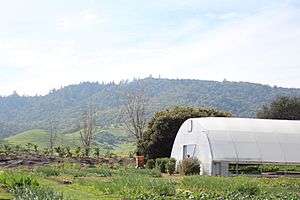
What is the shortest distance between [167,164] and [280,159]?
706 cm

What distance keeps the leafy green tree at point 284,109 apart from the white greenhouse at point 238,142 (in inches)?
633

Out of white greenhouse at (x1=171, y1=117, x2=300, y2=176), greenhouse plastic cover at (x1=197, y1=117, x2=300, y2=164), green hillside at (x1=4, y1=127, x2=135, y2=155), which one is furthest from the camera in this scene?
green hillside at (x1=4, y1=127, x2=135, y2=155)

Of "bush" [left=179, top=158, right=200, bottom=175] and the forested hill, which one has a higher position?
the forested hill

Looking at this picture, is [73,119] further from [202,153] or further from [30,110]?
[202,153]

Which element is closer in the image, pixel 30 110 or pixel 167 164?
pixel 167 164

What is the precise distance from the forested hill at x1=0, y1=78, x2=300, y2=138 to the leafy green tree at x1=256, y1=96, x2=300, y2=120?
56.1m

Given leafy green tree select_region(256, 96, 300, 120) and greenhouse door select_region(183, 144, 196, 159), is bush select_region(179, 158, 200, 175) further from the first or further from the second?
leafy green tree select_region(256, 96, 300, 120)

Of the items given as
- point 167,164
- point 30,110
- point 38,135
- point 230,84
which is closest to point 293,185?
point 167,164

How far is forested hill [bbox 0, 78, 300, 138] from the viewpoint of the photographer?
4567 inches

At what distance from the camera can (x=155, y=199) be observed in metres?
13.6

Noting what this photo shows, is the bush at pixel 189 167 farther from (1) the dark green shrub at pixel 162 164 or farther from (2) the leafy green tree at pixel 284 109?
(2) the leafy green tree at pixel 284 109

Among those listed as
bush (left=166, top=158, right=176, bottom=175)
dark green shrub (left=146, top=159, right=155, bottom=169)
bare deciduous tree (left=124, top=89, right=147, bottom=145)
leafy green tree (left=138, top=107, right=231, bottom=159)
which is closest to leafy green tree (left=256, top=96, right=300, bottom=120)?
bare deciduous tree (left=124, top=89, right=147, bottom=145)

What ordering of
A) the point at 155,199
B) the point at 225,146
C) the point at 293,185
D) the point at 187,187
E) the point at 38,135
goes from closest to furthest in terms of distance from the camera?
the point at 155,199, the point at 187,187, the point at 293,185, the point at 225,146, the point at 38,135

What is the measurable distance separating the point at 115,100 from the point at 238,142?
11249cm
